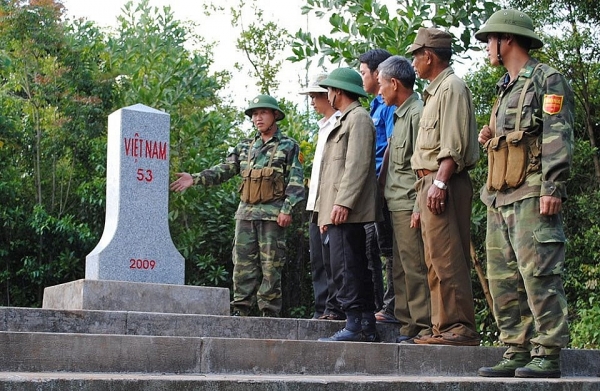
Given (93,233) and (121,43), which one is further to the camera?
(121,43)

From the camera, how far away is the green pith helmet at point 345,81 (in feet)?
21.1

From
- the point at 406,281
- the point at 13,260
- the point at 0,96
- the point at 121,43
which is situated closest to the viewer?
the point at 406,281

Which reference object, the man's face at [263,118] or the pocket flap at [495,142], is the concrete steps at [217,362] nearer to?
the pocket flap at [495,142]

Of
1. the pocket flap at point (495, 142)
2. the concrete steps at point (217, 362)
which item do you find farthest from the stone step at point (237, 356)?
the pocket flap at point (495, 142)

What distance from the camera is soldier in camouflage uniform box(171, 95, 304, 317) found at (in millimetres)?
7930

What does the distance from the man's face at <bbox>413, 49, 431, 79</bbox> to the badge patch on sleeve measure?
3.60 ft

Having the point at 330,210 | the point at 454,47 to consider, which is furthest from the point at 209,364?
the point at 454,47

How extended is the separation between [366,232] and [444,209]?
1.24 metres

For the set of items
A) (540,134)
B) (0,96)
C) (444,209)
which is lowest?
(444,209)

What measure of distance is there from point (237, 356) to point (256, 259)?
3033mm

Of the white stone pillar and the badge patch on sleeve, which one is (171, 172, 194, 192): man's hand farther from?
the badge patch on sleeve

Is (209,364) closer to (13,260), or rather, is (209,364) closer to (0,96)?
(13,260)

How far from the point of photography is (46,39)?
12.9 metres

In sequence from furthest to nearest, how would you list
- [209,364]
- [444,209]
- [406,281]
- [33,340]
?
[406,281] → [444,209] → [209,364] → [33,340]
